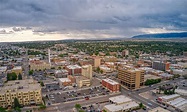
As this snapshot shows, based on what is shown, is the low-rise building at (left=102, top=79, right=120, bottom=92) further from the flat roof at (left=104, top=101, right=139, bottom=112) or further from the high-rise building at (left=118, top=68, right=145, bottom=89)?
the flat roof at (left=104, top=101, right=139, bottom=112)

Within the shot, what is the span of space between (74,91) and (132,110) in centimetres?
2688

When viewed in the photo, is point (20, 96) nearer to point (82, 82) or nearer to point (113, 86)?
point (82, 82)

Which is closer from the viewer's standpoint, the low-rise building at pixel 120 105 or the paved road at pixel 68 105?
the low-rise building at pixel 120 105

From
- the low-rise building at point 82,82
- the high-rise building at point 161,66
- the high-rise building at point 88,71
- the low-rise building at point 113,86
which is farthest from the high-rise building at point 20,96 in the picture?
the high-rise building at point 161,66

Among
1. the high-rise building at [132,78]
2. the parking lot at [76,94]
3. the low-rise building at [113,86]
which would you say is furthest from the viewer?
the high-rise building at [132,78]

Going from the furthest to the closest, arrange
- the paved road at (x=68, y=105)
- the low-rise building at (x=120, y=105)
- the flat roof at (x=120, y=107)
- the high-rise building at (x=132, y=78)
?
1. the high-rise building at (x=132, y=78)
2. the paved road at (x=68, y=105)
3. the low-rise building at (x=120, y=105)
4. the flat roof at (x=120, y=107)

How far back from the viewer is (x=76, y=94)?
226 ft

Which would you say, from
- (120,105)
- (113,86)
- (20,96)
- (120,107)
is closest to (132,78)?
(113,86)

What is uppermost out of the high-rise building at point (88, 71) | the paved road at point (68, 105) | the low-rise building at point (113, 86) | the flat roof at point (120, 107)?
the high-rise building at point (88, 71)

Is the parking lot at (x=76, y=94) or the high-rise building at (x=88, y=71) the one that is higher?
the high-rise building at (x=88, y=71)

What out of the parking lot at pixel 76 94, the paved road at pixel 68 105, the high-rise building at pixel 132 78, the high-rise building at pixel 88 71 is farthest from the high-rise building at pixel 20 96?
the high-rise building at pixel 132 78

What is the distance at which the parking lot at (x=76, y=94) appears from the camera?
63.7 meters

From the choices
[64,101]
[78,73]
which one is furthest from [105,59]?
[64,101]

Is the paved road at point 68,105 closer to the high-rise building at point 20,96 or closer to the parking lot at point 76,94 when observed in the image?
the parking lot at point 76,94
